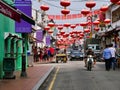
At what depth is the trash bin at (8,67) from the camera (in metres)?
22.2

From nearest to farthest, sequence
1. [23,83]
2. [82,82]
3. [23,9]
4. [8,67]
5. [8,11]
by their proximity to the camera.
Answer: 1. [8,11]
2. [23,83]
3. [82,82]
4. [8,67]
5. [23,9]

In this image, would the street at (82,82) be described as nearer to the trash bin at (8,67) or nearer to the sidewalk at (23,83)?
the sidewalk at (23,83)

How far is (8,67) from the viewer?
2222 cm

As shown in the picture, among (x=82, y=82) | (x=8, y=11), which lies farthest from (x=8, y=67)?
(x=8, y=11)

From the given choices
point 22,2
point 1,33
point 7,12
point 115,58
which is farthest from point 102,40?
point 7,12

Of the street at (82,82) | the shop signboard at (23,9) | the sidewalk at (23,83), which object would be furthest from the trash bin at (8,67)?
the shop signboard at (23,9)

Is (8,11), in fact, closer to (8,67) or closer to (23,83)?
(23,83)

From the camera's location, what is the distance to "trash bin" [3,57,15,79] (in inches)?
872

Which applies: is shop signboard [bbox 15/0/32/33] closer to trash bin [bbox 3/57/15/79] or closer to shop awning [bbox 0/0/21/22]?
trash bin [bbox 3/57/15/79]

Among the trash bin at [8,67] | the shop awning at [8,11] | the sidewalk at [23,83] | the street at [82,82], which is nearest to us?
the shop awning at [8,11]

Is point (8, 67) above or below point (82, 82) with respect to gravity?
above

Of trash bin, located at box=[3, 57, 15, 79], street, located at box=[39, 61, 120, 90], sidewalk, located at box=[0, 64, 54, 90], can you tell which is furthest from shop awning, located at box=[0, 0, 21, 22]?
trash bin, located at box=[3, 57, 15, 79]

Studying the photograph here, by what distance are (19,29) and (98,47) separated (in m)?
A: 43.4

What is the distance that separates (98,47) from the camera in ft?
232
